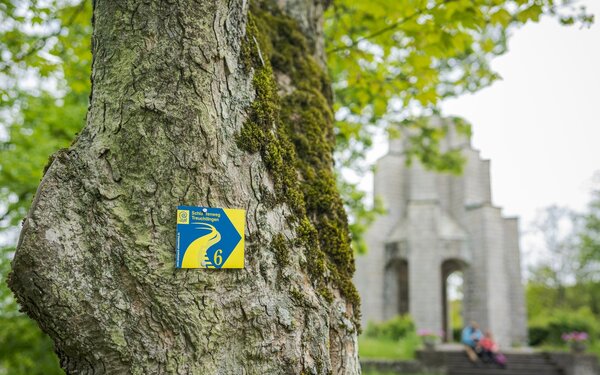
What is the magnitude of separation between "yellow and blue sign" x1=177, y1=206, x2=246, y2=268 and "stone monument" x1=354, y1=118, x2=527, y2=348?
732 inches

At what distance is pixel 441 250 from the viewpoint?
21.7 metres

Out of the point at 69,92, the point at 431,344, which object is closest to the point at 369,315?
the point at 431,344

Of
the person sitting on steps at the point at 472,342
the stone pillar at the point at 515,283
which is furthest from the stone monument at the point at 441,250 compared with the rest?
the person sitting on steps at the point at 472,342

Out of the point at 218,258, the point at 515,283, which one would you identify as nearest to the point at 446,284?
the point at 515,283

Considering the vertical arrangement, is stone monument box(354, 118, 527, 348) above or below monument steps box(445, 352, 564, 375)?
above

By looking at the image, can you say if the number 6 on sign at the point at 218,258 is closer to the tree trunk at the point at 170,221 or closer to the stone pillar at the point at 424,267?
the tree trunk at the point at 170,221

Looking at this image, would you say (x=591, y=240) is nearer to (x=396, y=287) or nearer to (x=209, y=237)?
(x=396, y=287)

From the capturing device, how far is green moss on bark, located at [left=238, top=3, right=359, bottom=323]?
1920 mm

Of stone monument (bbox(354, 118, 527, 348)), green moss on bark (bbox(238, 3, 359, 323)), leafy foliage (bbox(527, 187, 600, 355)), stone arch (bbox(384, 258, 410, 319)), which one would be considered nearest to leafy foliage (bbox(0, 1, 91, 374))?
green moss on bark (bbox(238, 3, 359, 323))

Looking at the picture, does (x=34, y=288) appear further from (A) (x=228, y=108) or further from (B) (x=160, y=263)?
(A) (x=228, y=108)

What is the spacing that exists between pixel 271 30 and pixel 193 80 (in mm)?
1044

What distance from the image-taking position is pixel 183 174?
1.69 metres

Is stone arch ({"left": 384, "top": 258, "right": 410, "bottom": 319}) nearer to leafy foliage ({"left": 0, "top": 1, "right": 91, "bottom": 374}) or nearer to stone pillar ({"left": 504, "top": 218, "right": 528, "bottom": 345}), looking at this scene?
stone pillar ({"left": 504, "top": 218, "right": 528, "bottom": 345})

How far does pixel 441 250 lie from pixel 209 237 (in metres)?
21.3
